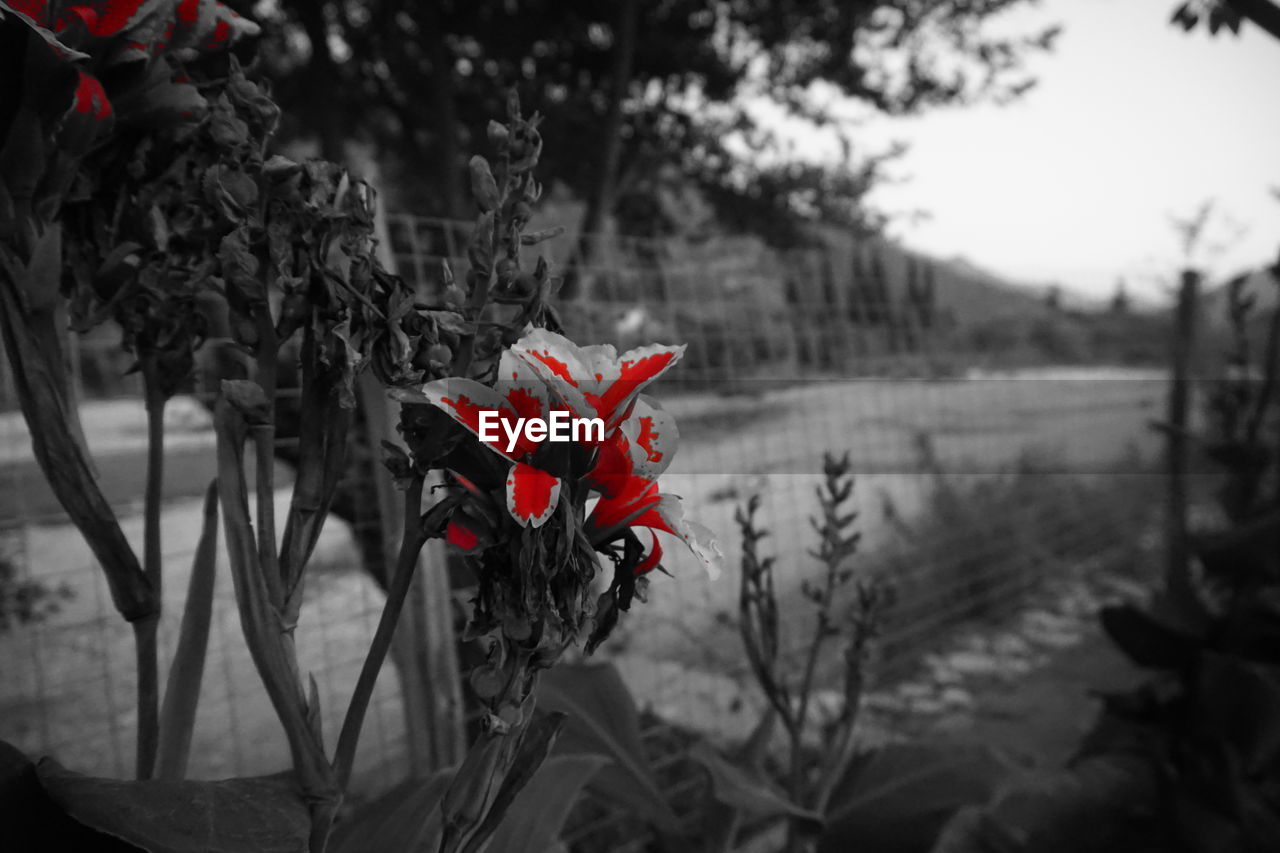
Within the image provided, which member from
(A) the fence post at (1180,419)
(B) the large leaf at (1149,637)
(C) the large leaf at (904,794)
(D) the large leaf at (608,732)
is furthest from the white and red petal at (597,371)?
(A) the fence post at (1180,419)

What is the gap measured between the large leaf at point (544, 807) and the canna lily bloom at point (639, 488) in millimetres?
396

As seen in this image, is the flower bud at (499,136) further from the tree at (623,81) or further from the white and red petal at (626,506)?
the tree at (623,81)

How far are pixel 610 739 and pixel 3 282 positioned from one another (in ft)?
3.76

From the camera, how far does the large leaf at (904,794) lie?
5.37 ft

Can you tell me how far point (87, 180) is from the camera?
800 millimetres

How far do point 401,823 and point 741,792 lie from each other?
538 mm

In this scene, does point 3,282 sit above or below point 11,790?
above

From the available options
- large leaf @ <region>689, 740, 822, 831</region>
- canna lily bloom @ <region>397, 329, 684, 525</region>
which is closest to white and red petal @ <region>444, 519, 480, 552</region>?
canna lily bloom @ <region>397, 329, 684, 525</region>

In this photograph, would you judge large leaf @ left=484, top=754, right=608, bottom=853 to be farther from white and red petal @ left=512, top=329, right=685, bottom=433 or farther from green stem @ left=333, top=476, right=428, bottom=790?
white and red petal @ left=512, top=329, right=685, bottom=433

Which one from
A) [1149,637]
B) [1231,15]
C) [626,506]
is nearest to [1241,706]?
[1149,637]

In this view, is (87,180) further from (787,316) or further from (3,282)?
(787,316)

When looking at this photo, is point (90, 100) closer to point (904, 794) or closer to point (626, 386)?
point (626, 386)

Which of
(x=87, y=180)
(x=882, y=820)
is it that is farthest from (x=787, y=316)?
(x=87, y=180)

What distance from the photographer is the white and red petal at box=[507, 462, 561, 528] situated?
54 centimetres
